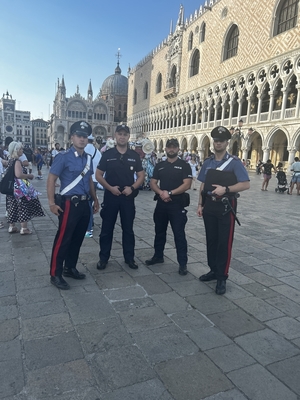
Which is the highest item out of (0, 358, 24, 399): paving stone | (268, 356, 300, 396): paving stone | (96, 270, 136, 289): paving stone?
(96, 270, 136, 289): paving stone

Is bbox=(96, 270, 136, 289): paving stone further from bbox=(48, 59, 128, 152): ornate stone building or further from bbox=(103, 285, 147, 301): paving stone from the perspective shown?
bbox=(48, 59, 128, 152): ornate stone building

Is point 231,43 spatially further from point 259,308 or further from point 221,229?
point 259,308

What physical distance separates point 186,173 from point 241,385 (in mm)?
2449

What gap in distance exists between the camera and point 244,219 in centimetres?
745

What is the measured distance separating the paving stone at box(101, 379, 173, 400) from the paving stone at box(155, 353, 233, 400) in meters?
0.05

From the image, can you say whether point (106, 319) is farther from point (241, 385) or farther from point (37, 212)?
point (37, 212)

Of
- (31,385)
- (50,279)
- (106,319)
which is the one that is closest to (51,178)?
(50,279)

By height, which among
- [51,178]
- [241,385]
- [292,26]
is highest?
[292,26]

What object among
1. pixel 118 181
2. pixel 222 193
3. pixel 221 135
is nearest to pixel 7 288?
pixel 118 181

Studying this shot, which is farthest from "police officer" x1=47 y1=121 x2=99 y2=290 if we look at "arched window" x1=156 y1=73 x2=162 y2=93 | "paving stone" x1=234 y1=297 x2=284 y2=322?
"arched window" x1=156 y1=73 x2=162 y2=93

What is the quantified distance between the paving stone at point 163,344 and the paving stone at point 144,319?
72mm

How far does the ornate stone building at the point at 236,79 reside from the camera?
891 inches

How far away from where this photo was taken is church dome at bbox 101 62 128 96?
82375 millimetres

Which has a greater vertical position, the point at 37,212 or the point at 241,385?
the point at 37,212
